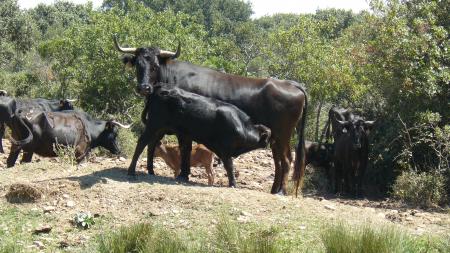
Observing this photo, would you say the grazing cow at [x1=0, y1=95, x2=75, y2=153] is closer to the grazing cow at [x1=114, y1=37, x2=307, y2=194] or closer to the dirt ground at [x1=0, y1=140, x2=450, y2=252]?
the grazing cow at [x1=114, y1=37, x2=307, y2=194]

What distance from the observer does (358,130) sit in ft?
49.4

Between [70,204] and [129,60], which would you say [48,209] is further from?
[129,60]

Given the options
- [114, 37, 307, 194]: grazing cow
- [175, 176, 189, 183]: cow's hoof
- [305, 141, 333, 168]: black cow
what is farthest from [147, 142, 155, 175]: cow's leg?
[305, 141, 333, 168]: black cow

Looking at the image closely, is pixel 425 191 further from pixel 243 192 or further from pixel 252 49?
pixel 252 49

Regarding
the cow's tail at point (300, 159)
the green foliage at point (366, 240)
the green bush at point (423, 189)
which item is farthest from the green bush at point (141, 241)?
the green bush at point (423, 189)

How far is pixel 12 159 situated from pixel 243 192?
21.1ft

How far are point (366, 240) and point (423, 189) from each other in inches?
232

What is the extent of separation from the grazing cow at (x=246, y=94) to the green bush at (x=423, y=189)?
9.45 feet

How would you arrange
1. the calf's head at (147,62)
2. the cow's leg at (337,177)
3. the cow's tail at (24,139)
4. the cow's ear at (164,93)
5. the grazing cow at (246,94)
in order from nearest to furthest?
the cow's ear at (164,93)
the calf's head at (147,62)
the grazing cow at (246,94)
the cow's tail at (24,139)
the cow's leg at (337,177)

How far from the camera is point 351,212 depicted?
973 cm

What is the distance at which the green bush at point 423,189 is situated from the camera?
42.2 feet

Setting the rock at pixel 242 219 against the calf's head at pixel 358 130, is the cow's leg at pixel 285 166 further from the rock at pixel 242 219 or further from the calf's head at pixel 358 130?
the calf's head at pixel 358 130

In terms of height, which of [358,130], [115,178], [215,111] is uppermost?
[358,130]

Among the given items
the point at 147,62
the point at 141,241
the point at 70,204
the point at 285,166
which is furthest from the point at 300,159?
the point at 141,241
